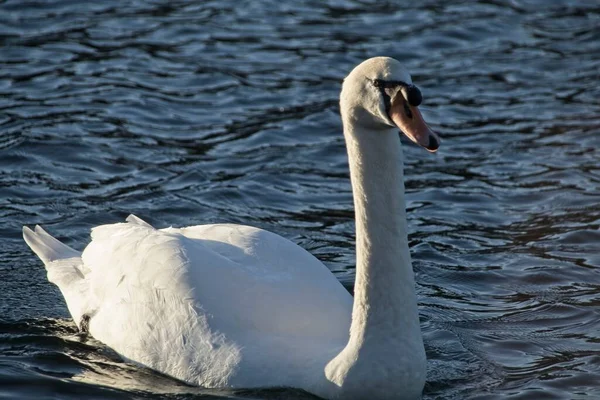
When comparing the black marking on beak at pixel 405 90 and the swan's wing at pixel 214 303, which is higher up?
the black marking on beak at pixel 405 90

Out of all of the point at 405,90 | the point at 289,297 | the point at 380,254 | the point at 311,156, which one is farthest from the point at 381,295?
the point at 311,156

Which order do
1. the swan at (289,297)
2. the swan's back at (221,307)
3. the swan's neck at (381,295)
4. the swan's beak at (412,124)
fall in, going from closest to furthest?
1. the swan's beak at (412,124)
2. the swan at (289,297)
3. the swan's neck at (381,295)
4. the swan's back at (221,307)

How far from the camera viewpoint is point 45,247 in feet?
27.8

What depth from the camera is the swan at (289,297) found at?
20.1ft

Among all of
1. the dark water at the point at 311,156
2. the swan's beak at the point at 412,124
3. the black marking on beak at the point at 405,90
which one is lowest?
the dark water at the point at 311,156

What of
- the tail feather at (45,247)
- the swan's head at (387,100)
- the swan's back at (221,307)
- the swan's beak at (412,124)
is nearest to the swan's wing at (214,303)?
the swan's back at (221,307)

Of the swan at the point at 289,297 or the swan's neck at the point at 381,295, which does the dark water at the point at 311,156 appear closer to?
the swan at the point at 289,297

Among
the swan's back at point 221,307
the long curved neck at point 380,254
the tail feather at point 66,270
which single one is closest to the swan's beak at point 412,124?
the long curved neck at point 380,254

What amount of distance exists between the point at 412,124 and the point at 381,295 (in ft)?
3.40

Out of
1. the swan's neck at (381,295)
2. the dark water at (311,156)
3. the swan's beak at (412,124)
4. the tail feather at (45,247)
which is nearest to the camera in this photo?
the swan's beak at (412,124)

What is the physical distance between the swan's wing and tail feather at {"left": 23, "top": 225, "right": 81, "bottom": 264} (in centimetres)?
91

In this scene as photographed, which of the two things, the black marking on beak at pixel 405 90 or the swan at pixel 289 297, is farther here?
the swan at pixel 289 297

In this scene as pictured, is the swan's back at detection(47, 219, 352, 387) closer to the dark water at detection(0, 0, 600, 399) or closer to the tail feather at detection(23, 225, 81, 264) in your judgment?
the dark water at detection(0, 0, 600, 399)

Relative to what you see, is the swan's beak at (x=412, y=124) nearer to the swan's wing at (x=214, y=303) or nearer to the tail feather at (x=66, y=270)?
the swan's wing at (x=214, y=303)
